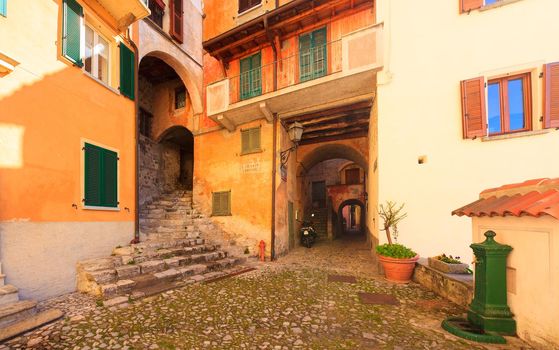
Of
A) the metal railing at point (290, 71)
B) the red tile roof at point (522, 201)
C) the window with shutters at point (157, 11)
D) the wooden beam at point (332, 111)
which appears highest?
the window with shutters at point (157, 11)

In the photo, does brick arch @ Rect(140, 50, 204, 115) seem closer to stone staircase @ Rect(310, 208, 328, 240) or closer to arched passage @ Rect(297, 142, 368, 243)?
arched passage @ Rect(297, 142, 368, 243)

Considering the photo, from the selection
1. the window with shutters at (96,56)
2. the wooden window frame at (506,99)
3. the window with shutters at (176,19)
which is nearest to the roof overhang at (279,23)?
the window with shutters at (176,19)

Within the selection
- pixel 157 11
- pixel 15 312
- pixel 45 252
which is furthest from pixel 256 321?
pixel 157 11

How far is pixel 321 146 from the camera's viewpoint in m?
12.5

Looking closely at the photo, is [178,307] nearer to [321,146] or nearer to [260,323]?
[260,323]

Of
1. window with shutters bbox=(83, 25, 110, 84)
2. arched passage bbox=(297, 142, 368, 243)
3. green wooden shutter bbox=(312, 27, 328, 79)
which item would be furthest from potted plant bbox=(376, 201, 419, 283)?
window with shutters bbox=(83, 25, 110, 84)

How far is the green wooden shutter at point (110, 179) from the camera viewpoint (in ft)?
20.4

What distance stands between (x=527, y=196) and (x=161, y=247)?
7.74 meters

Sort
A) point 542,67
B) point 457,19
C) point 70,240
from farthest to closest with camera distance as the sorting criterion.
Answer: point 457,19, point 542,67, point 70,240

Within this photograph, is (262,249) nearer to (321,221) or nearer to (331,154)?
(331,154)

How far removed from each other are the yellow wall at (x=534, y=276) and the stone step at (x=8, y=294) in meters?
7.16

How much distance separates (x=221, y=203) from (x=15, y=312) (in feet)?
22.2

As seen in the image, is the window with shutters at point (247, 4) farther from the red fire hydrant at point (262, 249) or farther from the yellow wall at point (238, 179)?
the red fire hydrant at point (262, 249)

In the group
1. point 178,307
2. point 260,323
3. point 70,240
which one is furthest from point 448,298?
point 70,240
